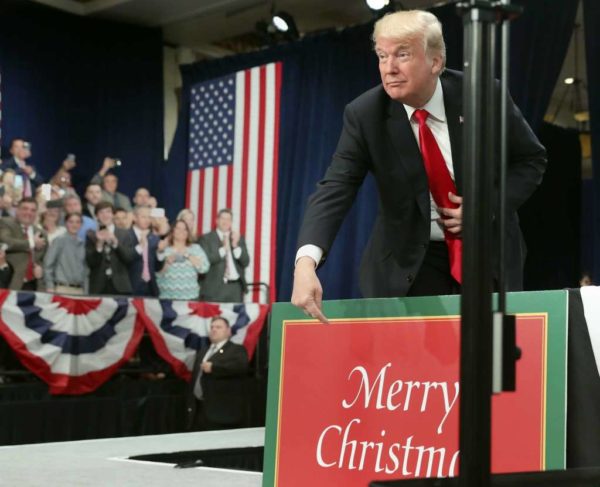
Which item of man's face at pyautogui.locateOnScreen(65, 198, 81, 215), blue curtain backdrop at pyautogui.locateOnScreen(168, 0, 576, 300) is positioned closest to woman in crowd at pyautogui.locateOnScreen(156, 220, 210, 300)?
man's face at pyautogui.locateOnScreen(65, 198, 81, 215)

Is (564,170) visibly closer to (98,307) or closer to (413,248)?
(98,307)

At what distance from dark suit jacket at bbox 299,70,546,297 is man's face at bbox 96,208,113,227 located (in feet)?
19.6

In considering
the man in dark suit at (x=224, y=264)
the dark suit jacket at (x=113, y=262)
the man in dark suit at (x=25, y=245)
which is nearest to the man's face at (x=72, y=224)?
the dark suit jacket at (x=113, y=262)

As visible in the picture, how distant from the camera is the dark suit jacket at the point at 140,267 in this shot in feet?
27.0

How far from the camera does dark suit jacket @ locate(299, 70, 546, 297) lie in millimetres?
2059

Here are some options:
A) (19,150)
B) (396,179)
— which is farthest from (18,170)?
(396,179)

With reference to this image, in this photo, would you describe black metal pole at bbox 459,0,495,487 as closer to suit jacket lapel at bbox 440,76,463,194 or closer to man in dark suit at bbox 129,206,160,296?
suit jacket lapel at bbox 440,76,463,194

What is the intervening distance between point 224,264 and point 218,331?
1530 mm

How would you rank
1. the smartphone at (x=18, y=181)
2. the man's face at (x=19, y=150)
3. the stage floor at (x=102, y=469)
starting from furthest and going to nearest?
the man's face at (x=19, y=150)
the smartphone at (x=18, y=181)
the stage floor at (x=102, y=469)

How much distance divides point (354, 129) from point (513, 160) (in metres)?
0.36

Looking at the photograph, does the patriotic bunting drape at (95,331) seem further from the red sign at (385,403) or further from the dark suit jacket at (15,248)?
the red sign at (385,403)

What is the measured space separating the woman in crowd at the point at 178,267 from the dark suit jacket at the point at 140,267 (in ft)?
0.27

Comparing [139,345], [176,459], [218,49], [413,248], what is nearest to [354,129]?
[413,248]

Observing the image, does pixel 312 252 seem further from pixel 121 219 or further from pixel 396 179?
pixel 121 219
